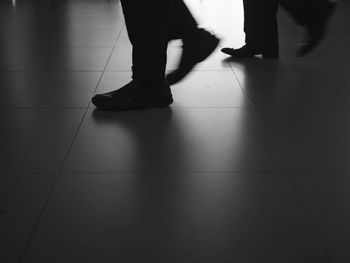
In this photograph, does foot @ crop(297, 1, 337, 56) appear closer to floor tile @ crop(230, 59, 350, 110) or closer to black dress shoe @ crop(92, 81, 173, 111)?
floor tile @ crop(230, 59, 350, 110)

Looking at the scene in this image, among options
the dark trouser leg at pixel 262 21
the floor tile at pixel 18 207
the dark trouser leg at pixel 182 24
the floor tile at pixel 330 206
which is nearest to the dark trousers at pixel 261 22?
the dark trouser leg at pixel 262 21

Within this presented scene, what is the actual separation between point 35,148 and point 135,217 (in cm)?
52

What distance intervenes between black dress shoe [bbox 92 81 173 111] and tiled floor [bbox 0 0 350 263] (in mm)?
33

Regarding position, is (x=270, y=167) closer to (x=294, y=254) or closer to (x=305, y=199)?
(x=305, y=199)

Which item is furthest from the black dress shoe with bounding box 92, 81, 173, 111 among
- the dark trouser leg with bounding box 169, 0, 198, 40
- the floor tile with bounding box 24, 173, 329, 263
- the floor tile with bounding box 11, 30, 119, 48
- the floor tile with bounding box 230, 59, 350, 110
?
the dark trouser leg with bounding box 169, 0, 198, 40

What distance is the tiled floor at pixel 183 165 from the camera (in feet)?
3.38

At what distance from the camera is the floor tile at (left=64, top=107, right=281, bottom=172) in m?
1.38

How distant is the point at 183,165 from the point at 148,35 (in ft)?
1.96

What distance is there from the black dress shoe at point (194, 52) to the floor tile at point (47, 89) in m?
0.36

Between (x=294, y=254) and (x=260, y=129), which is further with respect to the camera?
(x=260, y=129)

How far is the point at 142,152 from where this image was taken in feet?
4.77

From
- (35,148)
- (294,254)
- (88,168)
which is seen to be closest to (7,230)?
(88,168)

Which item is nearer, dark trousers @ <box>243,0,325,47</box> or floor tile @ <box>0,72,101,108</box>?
floor tile @ <box>0,72,101,108</box>

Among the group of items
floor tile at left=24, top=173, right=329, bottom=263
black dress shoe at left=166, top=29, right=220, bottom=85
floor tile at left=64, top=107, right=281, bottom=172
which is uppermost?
floor tile at left=24, top=173, right=329, bottom=263
